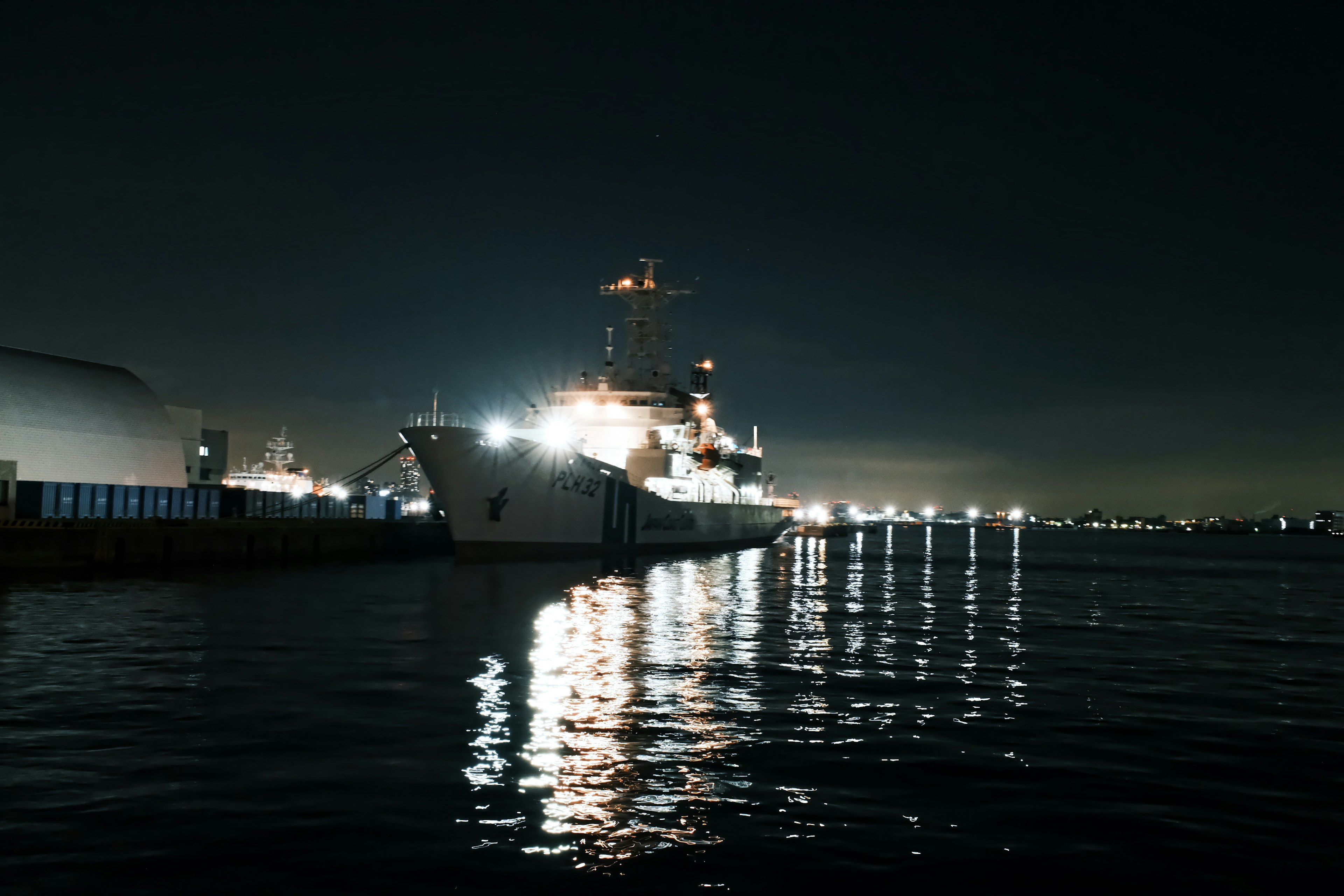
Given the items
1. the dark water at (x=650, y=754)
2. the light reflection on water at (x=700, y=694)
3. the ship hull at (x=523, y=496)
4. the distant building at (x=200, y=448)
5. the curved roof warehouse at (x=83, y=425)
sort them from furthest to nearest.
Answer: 1. the distant building at (x=200, y=448)
2. the curved roof warehouse at (x=83, y=425)
3. the ship hull at (x=523, y=496)
4. the light reflection on water at (x=700, y=694)
5. the dark water at (x=650, y=754)

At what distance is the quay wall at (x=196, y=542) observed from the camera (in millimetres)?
31672

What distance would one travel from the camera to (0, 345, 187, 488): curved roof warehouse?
49656 mm

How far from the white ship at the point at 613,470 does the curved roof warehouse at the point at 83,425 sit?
22.3 metres

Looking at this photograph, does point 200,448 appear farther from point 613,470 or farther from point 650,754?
point 650,754

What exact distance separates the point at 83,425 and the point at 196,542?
20846 millimetres

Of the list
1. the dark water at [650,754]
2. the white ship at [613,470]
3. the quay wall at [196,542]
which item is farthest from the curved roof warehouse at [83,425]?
the dark water at [650,754]

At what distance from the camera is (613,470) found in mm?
43031

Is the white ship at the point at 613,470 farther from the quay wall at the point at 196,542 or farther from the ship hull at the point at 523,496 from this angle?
the quay wall at the point at 196,542

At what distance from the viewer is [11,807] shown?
701 cm

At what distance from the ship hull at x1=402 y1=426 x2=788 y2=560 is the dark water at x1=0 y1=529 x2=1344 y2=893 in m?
16.5

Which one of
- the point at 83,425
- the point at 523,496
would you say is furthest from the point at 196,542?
the point at 83,425

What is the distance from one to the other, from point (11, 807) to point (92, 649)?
29.7 feet

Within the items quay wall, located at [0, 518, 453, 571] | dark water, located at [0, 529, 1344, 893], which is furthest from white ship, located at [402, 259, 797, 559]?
dark water, located at [0, 529, 1344, 893]

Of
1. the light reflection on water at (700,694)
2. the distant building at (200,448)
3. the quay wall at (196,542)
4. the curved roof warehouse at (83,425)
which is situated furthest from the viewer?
the distant building at (200,448)
